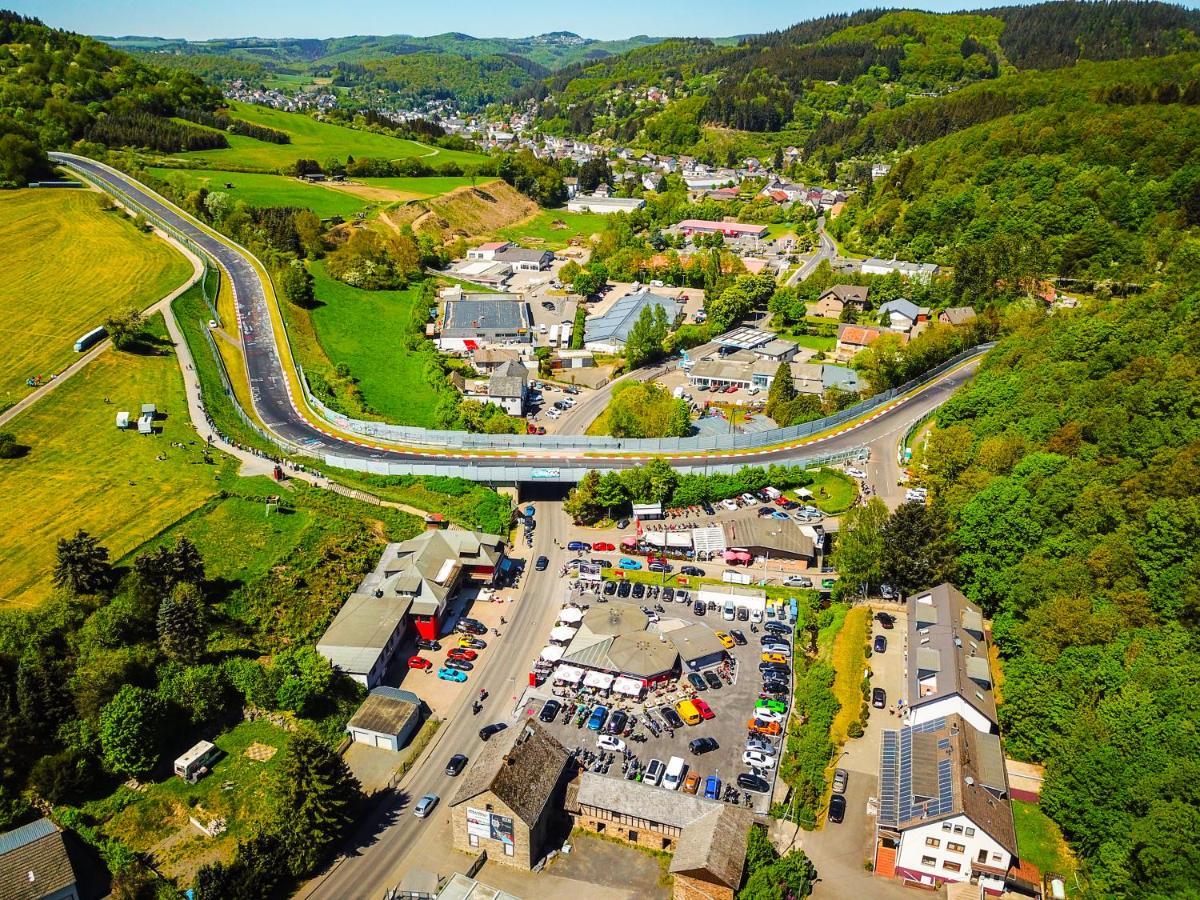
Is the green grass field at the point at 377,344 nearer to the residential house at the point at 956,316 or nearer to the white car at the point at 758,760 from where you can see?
the white car at the point at 758,760

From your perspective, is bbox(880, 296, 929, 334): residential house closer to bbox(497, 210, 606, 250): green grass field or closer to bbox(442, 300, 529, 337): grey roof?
bbox(442, 300, 529, 337): grey roof

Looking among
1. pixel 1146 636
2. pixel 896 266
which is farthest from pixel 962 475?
pixel 896 266

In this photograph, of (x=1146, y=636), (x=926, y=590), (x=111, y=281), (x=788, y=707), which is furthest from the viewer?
(x=111, y=281)

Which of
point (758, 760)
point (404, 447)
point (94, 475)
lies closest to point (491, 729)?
point (758, 760)

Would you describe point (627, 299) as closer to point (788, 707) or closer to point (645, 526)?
point (645, 526)

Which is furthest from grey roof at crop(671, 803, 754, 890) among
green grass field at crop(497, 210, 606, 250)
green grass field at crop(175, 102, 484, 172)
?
green grass field at crop(175, 102, 484, 172)
